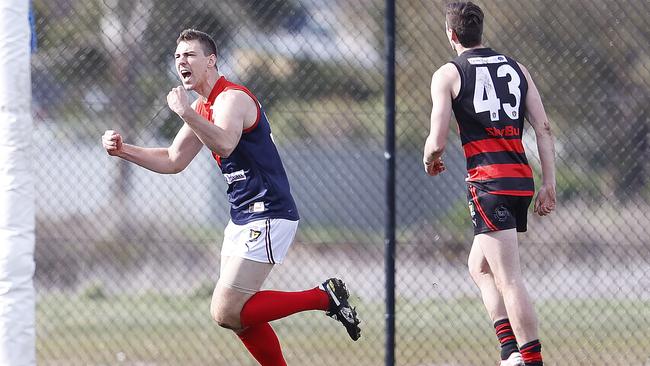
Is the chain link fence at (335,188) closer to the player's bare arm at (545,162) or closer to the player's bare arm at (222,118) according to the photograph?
the player's bare arm at (545,162)

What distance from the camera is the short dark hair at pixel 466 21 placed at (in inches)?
215

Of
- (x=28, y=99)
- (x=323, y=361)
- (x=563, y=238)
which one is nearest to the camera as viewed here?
(x=28, y=99)

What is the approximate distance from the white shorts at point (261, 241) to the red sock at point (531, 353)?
1364 mm

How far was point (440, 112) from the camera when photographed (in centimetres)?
535

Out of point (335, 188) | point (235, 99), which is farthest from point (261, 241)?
point (335, 188)

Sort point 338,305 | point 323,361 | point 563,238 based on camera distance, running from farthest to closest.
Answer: point 563,238 < point 323,361 < point 338,305

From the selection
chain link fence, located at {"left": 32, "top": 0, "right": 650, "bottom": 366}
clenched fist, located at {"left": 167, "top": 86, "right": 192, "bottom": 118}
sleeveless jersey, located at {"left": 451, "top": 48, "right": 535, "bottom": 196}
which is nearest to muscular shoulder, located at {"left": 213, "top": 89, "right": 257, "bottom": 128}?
clenched fist, located at {"left": 167, "top": 86, "right": 192, "bottom": 118}

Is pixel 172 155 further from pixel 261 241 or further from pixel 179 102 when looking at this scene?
pixel 179 102

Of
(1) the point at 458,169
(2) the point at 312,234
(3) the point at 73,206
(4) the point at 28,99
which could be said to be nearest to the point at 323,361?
(2) the point at 312,234

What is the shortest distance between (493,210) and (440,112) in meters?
0.59

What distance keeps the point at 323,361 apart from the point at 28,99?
13.2ft

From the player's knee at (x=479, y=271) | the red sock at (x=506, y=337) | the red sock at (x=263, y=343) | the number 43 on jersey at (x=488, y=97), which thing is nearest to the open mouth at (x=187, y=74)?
the red sock at (x=263, y=343)

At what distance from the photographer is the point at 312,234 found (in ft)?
25.3

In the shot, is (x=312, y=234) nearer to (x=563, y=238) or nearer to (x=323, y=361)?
(x=323, y=361)
